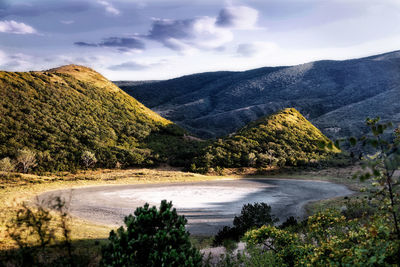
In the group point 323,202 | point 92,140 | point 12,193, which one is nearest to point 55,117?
point 92,140

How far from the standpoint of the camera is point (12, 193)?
61.4 ft

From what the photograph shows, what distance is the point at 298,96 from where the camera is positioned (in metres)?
109

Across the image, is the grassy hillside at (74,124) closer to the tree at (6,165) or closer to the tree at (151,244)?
the tree at (6,165)

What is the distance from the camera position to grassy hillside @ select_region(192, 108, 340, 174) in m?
34.6

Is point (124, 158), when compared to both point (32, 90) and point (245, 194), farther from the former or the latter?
point (32, 90)

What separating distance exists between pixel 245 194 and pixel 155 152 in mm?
18350

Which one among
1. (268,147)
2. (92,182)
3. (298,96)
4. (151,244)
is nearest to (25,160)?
(92,182)

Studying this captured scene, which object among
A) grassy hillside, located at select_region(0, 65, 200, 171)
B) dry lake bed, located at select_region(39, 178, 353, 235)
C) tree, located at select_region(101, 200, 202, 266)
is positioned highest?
grassy hillside, located at select_region(0, 65, 200, 171)

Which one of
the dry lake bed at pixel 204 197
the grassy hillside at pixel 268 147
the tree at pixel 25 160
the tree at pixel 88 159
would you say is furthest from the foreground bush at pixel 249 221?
the tree at pixel 25 160

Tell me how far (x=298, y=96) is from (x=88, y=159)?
100m

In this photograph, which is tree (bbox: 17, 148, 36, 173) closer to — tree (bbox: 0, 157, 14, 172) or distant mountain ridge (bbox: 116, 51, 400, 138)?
tree (bbox: 0, 157, 14, 172)

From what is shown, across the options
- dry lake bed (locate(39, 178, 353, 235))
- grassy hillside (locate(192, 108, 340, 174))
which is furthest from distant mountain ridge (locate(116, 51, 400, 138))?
dry lake bed (locate(39, 178, 353, 235))

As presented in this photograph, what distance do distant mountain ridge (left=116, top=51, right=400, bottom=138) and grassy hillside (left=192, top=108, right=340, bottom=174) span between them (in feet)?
62.2

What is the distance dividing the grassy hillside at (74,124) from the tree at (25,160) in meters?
1.04
